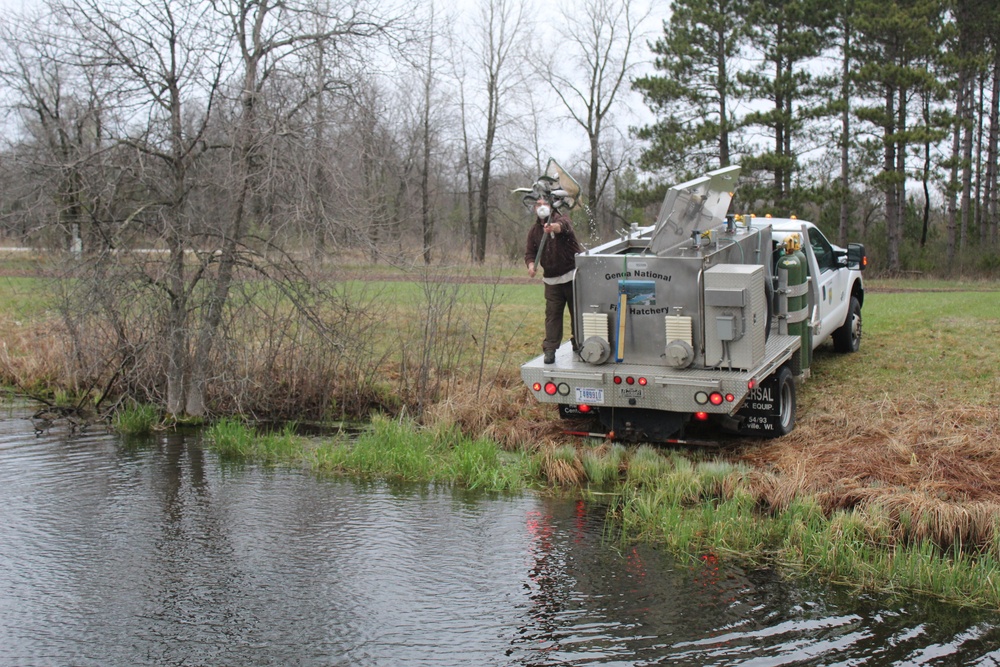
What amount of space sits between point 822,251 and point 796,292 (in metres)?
2.29

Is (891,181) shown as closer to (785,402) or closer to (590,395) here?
(785,402)

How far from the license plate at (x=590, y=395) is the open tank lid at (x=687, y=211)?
60.5 inches

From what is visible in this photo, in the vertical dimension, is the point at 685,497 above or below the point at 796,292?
below

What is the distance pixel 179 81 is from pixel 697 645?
9.05 meters

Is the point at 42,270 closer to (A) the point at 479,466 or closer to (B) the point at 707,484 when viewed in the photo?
(A) the point at 479,466

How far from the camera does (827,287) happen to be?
40.6ft

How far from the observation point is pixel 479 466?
10.1 meters

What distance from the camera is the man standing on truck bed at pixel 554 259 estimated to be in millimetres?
10406

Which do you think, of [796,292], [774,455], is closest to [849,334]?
[796,292]

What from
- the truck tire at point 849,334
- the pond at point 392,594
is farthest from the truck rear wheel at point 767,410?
the truck tire at point 849,334

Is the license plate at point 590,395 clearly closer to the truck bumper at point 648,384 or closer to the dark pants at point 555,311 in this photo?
the truck bumper at point 648,384

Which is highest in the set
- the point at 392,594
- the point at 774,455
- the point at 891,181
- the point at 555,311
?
the point at 891,181

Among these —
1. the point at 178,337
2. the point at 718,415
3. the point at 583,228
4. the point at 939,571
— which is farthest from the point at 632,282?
A: the point at 583,228

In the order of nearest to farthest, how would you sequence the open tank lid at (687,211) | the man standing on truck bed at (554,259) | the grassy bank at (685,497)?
1. the grassy bank at (685,497)
2. the open tank lid at (687,211)
3. the man standing on truck bed at (554,259)
